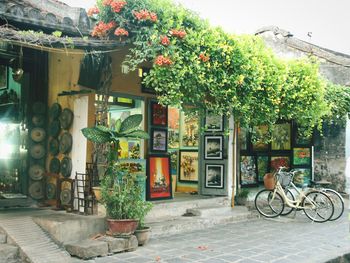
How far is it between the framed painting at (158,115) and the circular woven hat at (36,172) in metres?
2.95

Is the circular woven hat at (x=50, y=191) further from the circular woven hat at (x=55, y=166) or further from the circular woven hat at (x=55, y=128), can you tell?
the circular woven hat at (x=55, y=128)

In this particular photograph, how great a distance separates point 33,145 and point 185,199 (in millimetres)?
4119

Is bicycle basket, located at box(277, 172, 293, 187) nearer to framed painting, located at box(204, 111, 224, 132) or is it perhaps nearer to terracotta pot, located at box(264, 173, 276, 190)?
terracotta pot, located at box(264, 173, 276, 190)

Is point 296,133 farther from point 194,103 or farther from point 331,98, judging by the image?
point 194,103


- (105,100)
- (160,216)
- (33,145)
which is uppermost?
(105,100)

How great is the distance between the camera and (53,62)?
32.3 feet

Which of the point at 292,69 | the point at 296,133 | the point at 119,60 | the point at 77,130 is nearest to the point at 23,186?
the point at 77,130

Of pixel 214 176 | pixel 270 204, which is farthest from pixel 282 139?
pixel 270 204

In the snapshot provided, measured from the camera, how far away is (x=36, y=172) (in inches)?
378

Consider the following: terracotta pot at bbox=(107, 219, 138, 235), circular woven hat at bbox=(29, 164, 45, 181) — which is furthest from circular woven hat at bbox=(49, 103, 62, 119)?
terracotta pot at bbox=(107, 219, 138, 235)

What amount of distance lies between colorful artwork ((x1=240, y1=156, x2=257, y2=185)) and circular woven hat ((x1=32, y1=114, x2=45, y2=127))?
6.56 metres

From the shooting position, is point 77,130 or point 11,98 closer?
point 77,130

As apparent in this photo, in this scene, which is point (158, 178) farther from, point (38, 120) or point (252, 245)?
point (252, 245)

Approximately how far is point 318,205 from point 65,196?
6.24 meters
